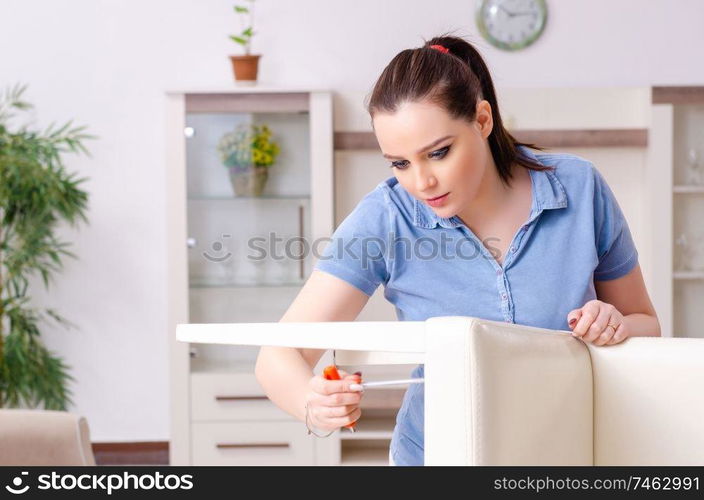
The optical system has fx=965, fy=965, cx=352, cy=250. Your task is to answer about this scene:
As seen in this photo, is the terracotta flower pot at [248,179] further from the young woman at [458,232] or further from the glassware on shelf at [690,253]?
the young woman at [458,232]

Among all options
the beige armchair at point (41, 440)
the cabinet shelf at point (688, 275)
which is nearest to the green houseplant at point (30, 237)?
the beige armchair at point (41, 440)

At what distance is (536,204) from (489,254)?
0.38 feet

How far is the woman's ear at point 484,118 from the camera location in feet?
5.00

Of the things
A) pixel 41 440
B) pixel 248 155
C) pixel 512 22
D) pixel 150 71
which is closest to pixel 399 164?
pixel 41 440

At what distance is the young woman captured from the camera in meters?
1.43

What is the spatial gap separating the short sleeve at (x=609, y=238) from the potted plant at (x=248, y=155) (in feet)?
9.50

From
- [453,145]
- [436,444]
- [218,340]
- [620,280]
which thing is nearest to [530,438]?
[436,444]

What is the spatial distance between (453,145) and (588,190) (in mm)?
261

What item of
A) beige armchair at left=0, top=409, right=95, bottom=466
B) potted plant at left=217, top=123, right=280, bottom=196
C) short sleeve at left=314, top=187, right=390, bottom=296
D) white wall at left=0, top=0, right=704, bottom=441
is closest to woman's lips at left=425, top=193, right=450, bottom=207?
short sleeve at left=314, top=187, right=390, bottom=296

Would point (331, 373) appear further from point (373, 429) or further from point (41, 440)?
point (373, 429)

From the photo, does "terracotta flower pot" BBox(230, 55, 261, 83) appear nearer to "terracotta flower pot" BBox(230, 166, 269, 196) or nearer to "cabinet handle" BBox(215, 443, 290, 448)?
"terracotta flower pot" BBox(230, 166, 269, 196)

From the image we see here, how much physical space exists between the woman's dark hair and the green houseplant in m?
3.08
